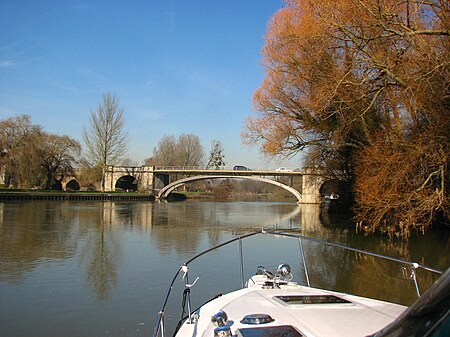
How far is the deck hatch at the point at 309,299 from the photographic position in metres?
3.66

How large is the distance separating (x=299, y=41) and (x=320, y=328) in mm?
13955

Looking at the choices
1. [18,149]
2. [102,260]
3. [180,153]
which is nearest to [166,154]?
[180,153]

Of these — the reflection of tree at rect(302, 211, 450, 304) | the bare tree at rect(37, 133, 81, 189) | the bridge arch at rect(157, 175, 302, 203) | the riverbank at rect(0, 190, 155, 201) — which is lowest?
the reflection of tree at rect(302, 211, 450, 304)

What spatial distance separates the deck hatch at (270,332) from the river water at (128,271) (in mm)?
2973

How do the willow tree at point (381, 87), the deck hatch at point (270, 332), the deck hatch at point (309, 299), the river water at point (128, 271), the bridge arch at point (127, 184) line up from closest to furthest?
the deck hatch at point (270, 332) < the deck hatch at point (309, 299) < the river water at point (128, 271) < the willow tree at point (381, 87) < the bridge arch at point (127, 184)

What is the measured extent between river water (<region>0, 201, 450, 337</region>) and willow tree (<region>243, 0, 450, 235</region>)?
1.76m

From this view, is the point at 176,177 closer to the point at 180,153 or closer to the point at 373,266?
the point at 180,153

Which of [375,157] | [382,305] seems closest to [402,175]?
[375,157]

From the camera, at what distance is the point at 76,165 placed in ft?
156

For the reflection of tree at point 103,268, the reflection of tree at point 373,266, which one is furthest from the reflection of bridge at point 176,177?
the reflection of tree at point 103,268

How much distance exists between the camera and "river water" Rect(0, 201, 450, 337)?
19.6 ft

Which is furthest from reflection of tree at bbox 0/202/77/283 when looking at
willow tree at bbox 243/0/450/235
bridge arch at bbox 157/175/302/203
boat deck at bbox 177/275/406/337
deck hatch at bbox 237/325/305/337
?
bridge arch at bbox 157/175/302/203

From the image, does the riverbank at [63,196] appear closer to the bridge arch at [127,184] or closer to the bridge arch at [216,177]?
the bridge arch at [216,177]

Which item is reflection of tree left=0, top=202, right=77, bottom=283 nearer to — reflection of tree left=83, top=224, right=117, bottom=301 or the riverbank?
reflection of tree left=83, top=224, right=117, bottom=301
